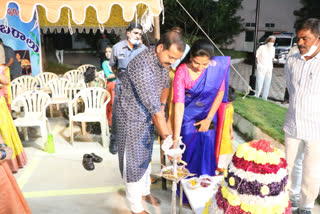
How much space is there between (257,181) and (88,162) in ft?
8.84

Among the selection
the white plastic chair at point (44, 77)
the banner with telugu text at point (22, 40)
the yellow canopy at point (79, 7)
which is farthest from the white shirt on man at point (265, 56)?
the banner with telugu text at point (22, 40)

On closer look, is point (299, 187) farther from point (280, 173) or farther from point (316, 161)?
point (280, 173)

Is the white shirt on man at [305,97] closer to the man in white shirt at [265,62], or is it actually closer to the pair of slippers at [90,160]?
the pair of slippers at [90,160]

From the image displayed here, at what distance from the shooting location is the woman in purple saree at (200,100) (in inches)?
99.1

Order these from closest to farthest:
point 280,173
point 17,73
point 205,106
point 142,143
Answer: point 280,173 < point 142,143 < point 205,106 < point 17,73

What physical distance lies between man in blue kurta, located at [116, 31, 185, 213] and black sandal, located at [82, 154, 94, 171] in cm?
137

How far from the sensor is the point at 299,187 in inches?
114

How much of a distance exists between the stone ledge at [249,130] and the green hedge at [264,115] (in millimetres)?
52

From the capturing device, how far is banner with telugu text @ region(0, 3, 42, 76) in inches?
245

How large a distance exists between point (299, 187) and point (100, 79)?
14.0ft

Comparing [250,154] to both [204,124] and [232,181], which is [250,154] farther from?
[204,124]

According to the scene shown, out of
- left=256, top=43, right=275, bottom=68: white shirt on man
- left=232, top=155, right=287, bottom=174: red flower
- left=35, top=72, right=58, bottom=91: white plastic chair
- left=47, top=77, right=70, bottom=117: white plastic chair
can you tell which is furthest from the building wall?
left=232, top=155, right=287, bottom=174: red flower

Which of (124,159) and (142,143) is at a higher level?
(142,143)

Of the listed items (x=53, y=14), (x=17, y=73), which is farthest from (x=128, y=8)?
(x=17, y=73)
